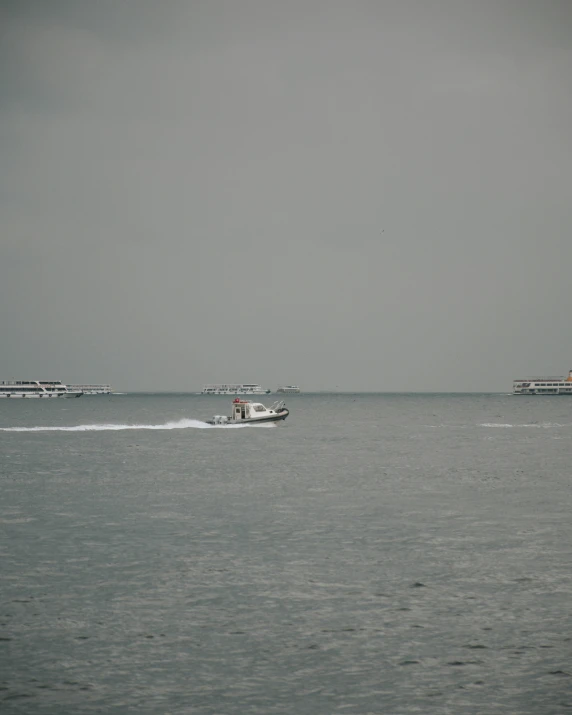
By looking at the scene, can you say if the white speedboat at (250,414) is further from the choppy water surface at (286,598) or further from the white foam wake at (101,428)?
the choppy water surface at (286,598)

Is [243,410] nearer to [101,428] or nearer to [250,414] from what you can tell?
[250,414]

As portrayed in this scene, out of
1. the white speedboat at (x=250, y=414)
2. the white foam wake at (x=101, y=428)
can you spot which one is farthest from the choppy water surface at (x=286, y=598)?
the white foam wake at (x=101, y=428)

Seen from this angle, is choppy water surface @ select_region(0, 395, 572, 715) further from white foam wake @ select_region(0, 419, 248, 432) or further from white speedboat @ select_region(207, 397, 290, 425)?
white foam wake @ select_region(0, 419, 248, 432)

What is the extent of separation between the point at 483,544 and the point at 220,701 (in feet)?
61.2

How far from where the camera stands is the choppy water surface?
1759 cm

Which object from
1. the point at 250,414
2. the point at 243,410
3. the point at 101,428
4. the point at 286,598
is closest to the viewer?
the point at 286,598

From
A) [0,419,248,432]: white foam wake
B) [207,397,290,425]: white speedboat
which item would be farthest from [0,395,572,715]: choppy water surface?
[0,419,248,432]: white foam wake

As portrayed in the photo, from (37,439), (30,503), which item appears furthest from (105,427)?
(30,503)

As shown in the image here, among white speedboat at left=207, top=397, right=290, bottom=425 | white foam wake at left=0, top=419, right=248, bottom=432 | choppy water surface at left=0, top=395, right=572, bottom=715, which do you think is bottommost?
choppy water surface at left=0, top=395, right=572, bottom=715

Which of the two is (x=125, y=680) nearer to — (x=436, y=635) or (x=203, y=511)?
(x=436, y=635)

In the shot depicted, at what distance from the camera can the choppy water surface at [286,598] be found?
17.6 metres

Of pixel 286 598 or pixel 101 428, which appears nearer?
pixel 286 598

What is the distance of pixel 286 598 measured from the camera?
2483 centimetres

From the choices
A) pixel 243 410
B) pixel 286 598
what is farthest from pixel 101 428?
pixel 286 598
